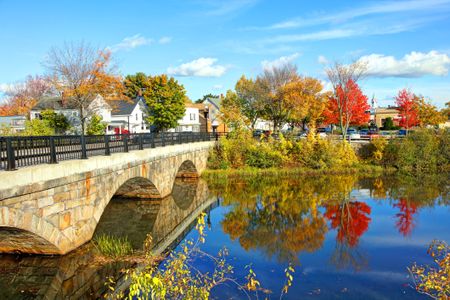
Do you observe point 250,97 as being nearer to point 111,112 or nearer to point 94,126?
point 111,112

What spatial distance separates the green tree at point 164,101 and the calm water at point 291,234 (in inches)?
977

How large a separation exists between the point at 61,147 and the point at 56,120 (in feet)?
104

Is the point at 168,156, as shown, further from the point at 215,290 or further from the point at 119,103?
the point at 119,103

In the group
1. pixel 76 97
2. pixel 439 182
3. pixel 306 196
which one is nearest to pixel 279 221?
pixel 306 196

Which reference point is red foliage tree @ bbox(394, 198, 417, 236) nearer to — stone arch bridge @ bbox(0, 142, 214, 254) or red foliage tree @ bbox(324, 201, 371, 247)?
red foliage tree @ bbox(324, 201, 371, 247)

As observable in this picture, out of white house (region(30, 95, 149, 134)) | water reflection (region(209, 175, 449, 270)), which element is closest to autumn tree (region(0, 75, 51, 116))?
white house (region(30, 95, 149, 134))

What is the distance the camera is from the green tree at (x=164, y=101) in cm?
5200

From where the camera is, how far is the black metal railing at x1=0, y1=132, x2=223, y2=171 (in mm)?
9766

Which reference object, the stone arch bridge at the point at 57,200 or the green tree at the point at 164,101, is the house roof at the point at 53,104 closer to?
the green tree at the point at 164,101

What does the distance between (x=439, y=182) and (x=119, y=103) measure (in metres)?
40.6

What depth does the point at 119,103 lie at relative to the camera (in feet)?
166

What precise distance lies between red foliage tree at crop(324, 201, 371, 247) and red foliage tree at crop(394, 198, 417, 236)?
60.6 inches

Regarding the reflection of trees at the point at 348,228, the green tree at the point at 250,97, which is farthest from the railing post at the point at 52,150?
the green tree at the point at 250,97

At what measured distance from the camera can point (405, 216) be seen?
63.6 feet
